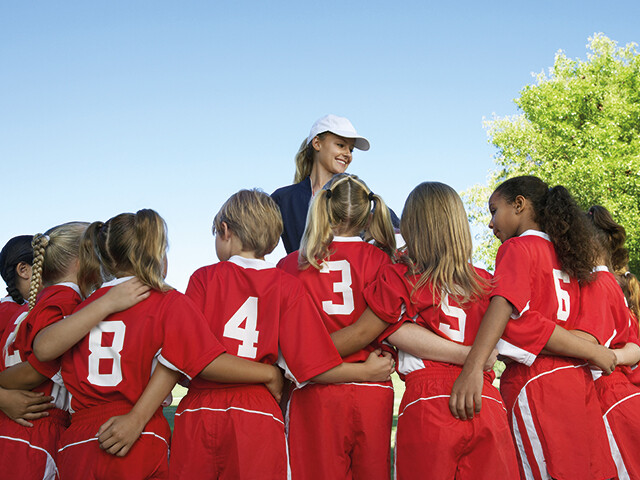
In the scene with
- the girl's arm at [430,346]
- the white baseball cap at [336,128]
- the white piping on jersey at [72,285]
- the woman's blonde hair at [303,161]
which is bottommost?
the girl's arm at [430,346]

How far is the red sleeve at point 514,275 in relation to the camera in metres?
3.21

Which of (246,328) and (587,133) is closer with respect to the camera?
(246,328)

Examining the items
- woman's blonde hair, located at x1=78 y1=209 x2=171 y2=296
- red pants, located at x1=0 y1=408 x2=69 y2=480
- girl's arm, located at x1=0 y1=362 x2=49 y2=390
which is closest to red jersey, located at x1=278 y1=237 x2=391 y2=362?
woman's blonde hair, located at x1=78 y1=209 x2=171 y2=296

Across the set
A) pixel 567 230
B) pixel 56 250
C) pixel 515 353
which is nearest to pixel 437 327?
Answer: pixel 515 353

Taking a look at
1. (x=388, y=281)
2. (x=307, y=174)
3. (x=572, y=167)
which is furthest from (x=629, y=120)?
(x=388, y=281)

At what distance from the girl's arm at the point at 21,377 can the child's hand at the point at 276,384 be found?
124cm

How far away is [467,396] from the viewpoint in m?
2.90

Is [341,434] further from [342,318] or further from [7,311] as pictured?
[7,311]

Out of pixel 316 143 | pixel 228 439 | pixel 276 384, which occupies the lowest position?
pixel 228 439

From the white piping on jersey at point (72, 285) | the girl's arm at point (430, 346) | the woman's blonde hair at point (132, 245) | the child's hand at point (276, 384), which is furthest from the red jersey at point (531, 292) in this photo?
the white piping on jersey at point (72, 285)

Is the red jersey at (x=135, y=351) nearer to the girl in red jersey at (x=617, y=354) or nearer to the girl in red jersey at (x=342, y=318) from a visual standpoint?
the girl in red jersey at (x=342, y=318)

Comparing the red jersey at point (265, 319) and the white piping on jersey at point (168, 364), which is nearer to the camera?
the white piping on jersey at point (168, 364)

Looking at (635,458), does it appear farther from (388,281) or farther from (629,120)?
(629,120)

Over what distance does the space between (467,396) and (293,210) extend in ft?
6.93
